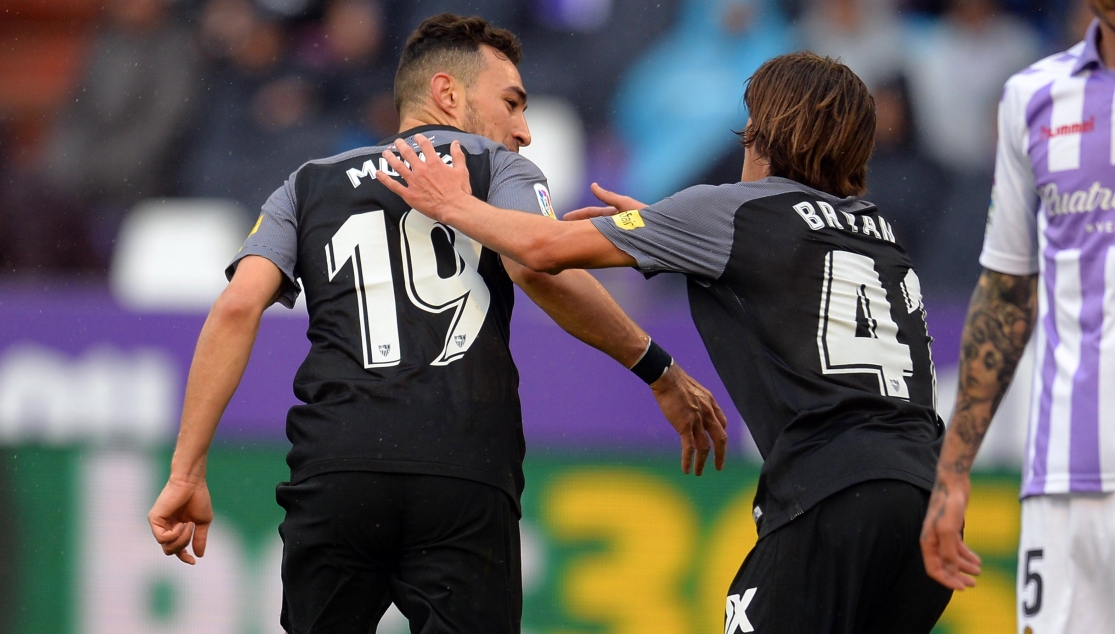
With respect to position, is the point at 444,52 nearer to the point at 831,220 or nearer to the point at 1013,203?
the point at 831,220

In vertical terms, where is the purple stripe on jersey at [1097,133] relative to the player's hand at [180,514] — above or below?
above

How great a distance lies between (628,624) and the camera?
17.4 ft

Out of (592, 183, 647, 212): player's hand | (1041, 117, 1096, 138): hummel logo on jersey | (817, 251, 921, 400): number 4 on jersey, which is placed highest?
(1041, 117, 1096, 138): hummel logo on jersey

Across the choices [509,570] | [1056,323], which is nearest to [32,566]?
[509,570]

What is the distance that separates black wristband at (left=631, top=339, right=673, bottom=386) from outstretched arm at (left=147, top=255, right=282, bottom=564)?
111 cm

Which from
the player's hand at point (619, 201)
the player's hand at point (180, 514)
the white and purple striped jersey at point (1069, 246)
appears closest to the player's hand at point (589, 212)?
the player's hand at point (619, 201)

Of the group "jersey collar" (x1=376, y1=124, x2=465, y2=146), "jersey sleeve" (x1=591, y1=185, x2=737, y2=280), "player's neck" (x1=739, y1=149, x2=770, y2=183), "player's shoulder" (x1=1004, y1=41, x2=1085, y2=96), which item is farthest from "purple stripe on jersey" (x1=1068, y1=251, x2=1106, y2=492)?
"jersey collar" (x1=376, y1=124, x2=465, y2=146)

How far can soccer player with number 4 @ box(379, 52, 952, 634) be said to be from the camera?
2938 millimetres

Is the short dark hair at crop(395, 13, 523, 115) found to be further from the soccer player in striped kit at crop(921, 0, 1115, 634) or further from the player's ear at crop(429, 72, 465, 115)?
the soccer player in striped kit at crop(921, 0, 1115, 634)

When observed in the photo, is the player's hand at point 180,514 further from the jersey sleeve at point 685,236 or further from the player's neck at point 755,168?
the player's neck at point 755,168

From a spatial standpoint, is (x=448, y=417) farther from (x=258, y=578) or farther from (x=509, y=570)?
(x=258, y=578)

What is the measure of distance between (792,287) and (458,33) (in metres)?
1.46

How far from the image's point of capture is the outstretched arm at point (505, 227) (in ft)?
10.5

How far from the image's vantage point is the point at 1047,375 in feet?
8.16
